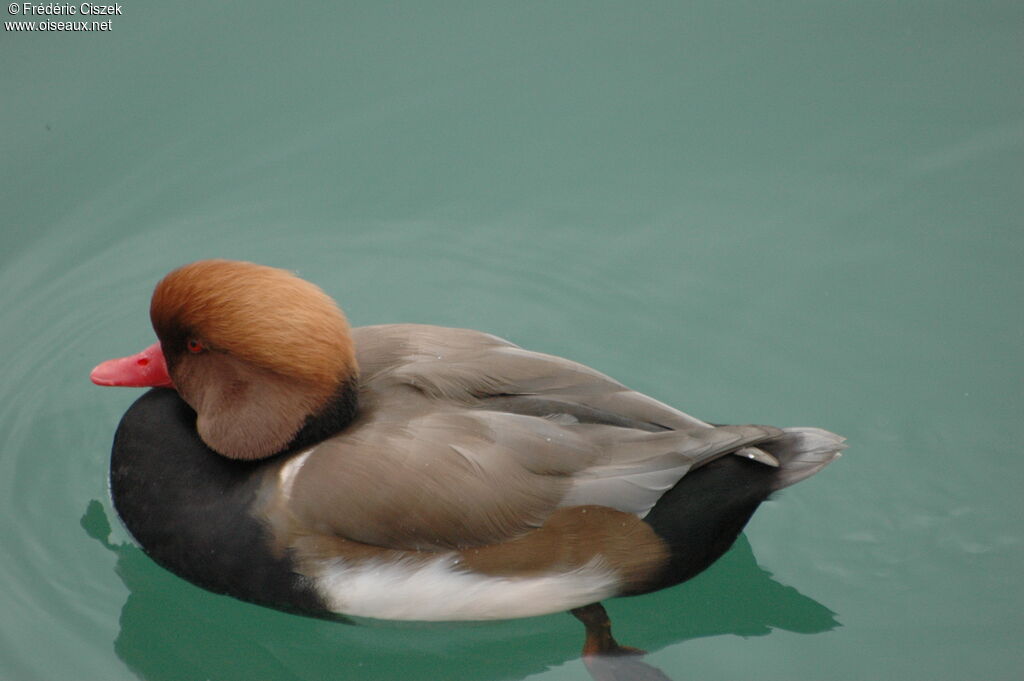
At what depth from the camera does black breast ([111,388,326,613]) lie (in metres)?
4.25

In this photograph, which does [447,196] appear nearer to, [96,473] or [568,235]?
[568,235]

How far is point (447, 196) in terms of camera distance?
20.5 feet

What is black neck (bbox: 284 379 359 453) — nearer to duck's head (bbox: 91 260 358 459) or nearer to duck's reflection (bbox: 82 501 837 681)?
duck's head (bbox: 91 260 358 459)

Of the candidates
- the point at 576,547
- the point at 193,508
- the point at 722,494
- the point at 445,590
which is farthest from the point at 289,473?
the point at 722,494

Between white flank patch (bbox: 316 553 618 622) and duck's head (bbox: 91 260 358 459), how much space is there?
552mm

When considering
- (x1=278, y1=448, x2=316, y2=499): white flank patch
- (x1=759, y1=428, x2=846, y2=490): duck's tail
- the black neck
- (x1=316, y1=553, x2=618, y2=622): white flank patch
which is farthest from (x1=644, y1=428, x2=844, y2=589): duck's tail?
(x1=278, y1=448, x2=316, y2=499): white flank patch

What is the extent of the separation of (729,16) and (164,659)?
15.4ft

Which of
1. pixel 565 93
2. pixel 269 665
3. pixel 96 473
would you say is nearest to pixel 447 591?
pixel 269 665

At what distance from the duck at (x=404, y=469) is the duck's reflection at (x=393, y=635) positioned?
17cm

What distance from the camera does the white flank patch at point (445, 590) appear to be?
4.21 metres

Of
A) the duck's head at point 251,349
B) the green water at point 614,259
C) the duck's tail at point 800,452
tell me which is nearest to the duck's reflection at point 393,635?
the green water at point 614,259

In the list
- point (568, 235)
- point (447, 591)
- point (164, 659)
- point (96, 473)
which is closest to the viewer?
point (447, 591)

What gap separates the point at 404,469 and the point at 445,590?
0.52 metres

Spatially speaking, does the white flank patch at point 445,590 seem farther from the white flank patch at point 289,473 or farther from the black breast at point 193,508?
the white flank patch at point 289,473
